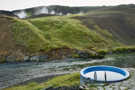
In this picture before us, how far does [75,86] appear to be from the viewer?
57.1 ft

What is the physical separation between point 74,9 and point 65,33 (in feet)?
266

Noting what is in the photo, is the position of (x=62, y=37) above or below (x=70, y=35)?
below

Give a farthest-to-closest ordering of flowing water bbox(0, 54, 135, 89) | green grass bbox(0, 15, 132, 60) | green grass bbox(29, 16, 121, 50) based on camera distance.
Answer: green grass bbox(29, 16, 121, 50), green grass bbox(0, 15, 132, 60), flowing water bbox(0, 54, 135, 89)

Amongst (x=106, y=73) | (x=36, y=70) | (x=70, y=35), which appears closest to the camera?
(x=106, y=73)

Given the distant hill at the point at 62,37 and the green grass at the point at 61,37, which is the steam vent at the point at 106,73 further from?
the green grass at the point at 61,37

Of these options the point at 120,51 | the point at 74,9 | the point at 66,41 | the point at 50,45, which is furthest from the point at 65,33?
the point at 74,9

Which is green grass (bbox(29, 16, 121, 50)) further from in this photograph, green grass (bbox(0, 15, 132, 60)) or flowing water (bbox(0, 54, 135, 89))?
flowing water (bbox(0, 54, 135, 89))

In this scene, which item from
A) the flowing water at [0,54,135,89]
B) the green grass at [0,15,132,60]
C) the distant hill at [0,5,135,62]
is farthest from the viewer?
the green grass at [0,15,132,60]

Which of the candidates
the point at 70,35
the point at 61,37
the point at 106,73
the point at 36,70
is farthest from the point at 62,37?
the point at 106,73

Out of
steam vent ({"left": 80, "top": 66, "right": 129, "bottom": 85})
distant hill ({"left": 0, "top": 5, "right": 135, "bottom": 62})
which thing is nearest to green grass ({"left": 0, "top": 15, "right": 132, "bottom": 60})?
distant hill ({"left": 0, "top": 5, "right": 135, "bottom": 62})

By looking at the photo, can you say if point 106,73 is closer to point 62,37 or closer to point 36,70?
point 36,70

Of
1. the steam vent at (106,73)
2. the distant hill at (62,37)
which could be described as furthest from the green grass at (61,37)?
the steam vent at (106,73)

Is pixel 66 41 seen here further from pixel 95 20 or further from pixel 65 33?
pixel 95 20

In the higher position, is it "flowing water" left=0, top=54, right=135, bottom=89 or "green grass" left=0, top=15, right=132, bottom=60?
"green grass" left=0, top=15, right=132, bottom=60
